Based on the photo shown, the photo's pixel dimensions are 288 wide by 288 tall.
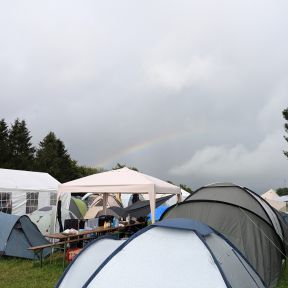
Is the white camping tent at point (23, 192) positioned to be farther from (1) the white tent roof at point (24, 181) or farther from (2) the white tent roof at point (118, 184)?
(2) the white tent roof at point (118, 184)

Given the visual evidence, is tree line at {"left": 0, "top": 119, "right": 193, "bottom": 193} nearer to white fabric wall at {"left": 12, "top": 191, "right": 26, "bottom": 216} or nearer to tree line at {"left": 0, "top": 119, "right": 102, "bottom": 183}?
tree line at {"left": 0, "top": 119, "right": 102, "bottom": 183}

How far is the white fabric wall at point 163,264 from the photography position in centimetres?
439

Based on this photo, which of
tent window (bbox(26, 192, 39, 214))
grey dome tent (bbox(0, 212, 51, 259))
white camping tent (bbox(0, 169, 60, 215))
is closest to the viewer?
grey dome tent (bbox(0, 212, 51, 259))

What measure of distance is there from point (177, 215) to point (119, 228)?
4.38 metres

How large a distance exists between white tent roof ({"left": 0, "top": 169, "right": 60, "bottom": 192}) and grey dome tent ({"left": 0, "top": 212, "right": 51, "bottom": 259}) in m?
8.17

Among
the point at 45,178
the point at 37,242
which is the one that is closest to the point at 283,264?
the point at 37,242

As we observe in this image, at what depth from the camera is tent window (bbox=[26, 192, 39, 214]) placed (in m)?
19.8

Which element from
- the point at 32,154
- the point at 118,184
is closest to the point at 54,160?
the point at 32,154

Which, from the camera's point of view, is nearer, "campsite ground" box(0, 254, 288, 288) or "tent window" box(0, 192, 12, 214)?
"campsite ground" box(0, 254, 288, 288)

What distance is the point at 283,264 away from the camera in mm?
8906

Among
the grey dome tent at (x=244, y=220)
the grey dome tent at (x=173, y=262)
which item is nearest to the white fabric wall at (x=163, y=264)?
the grey dome tent at (x=173, y=262)

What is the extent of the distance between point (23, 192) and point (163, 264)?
16.3 meters

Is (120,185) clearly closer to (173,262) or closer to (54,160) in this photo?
(173,262)

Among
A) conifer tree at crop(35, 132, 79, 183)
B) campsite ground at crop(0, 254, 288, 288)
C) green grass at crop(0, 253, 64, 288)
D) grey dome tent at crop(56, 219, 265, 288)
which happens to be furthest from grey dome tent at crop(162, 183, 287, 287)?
conifer tree at crop(35, 132, 79, 183)
